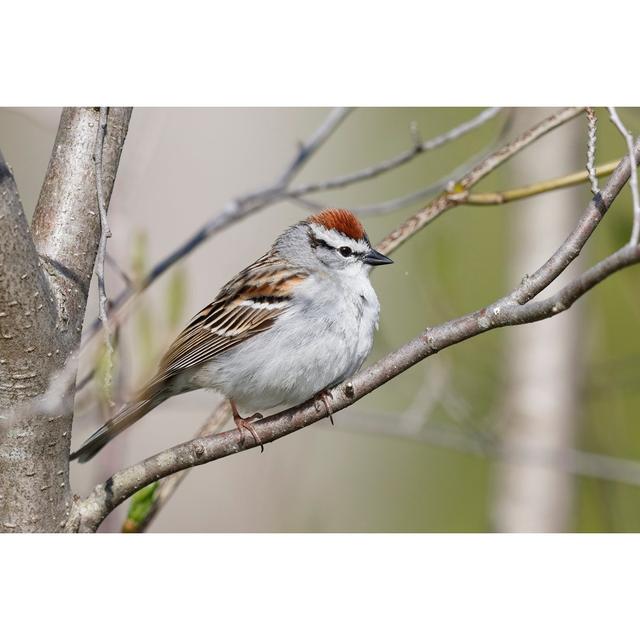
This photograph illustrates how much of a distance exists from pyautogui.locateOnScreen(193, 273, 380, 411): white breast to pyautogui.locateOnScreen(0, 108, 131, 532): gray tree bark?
0.53m

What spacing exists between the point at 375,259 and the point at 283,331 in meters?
0.30

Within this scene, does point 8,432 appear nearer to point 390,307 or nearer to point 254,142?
point 254,142

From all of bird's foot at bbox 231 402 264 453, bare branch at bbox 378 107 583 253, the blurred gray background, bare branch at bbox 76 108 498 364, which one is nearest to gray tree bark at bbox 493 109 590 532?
the blurred gray background

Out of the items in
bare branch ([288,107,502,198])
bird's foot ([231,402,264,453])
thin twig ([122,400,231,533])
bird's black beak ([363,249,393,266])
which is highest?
bare branch ([288,107,502,198])

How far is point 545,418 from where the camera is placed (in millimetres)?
3107

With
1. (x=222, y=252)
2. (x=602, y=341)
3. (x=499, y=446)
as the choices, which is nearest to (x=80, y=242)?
(x=222, y=252)

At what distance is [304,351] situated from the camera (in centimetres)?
202

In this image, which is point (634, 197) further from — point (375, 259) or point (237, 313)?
point (237, 313)

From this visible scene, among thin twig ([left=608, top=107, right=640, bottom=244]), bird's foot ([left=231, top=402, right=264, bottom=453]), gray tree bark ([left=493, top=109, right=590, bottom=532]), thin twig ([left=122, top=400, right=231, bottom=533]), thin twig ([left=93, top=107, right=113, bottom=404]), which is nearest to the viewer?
thin twig ([left=608, top=107, right=640, bottom=244])

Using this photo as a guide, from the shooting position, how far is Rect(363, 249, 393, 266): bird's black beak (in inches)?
84.6

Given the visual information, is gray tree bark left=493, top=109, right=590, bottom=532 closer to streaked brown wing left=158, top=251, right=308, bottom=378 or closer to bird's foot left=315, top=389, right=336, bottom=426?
streaked brown wing left=158, top=251, right=308, bottom=378

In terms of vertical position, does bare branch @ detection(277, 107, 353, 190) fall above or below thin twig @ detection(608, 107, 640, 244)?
Answer: above

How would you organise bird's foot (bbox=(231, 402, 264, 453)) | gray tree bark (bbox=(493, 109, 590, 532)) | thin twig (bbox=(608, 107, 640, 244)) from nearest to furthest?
thin twig (bbox=(608, 107, 640, 244)) < bird's foot (bbox=(231, 402, 264, 453)) < gray tree bark (bbox=(493, 109, 590, 532))

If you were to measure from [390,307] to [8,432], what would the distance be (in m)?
1.28
